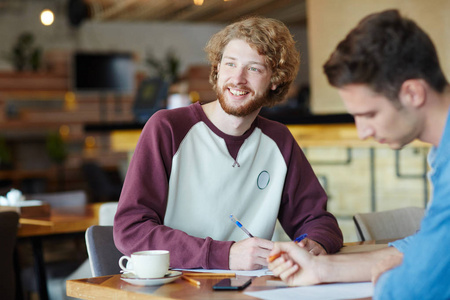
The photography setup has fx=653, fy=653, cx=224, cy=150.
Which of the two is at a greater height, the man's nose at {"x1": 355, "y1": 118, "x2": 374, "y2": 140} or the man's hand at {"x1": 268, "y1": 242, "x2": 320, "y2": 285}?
the man's nose at {"x1": 355, "y1": 118, "x2": 374, "y2": 140}

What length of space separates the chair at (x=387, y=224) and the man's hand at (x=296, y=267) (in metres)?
0.87

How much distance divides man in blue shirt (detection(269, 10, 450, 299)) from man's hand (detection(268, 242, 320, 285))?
20 cm

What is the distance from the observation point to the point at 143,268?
1428 mm

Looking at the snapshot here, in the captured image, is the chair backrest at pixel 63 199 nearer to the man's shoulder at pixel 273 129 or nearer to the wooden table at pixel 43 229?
the wooden table at pixel 43 229

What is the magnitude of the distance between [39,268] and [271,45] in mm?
1648

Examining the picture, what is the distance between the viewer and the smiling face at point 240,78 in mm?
1899

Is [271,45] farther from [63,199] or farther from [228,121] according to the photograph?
[63,199]

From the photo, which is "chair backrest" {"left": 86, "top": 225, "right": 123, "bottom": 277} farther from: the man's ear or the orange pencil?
the man's ear

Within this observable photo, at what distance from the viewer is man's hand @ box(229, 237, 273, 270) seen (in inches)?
61.9

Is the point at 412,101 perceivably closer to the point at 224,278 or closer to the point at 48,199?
the point at 224,278

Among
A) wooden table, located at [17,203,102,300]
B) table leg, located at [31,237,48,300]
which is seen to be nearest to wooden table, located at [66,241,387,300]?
wooden table, located at [17,203,102,300]

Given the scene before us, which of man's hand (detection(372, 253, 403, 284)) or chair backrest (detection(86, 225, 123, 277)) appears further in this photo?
chair backrest (detection(86, 225, 123, 277))


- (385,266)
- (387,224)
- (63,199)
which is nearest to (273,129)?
(387,224)

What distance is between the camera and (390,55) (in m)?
1.10
